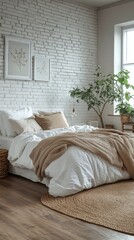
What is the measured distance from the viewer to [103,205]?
3.24 metres

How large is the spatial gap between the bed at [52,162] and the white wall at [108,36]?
188 cm

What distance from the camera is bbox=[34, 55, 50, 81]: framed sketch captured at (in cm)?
620

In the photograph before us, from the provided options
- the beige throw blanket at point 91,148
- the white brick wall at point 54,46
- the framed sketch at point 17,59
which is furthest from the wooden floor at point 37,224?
the framed sketch at point 17,59

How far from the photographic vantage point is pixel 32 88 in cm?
618

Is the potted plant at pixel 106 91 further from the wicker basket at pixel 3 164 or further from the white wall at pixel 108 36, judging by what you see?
the wicker basket at pixel 3 164

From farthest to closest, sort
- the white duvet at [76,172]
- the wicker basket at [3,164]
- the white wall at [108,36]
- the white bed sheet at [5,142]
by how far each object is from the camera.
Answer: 1. the white wall at [108,36]
2. the white bed sheet at [5,142]
3. the wicker basket at [3,164]
4. the white duvet at [76,172]

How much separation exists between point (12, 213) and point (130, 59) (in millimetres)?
4930

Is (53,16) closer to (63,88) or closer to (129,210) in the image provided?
(63,88)

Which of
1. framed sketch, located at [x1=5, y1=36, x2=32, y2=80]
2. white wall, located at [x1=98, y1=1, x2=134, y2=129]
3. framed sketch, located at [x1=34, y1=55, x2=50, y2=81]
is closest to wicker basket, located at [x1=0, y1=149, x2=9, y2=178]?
framed sketch, located at [x1=5, y1=36, x2=32, y2=80]

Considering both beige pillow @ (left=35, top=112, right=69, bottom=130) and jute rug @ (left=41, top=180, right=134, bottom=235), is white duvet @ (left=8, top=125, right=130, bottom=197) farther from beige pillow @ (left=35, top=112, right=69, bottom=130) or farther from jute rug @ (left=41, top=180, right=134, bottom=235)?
beige pillow @ (left=35, top=112, right=69, bottom=130)

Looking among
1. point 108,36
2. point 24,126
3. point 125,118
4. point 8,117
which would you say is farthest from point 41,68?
point 125,118

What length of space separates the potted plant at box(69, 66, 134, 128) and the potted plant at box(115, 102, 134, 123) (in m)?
0.15

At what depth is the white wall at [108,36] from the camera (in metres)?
6.88

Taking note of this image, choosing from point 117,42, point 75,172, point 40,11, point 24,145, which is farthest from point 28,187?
point 117,42
